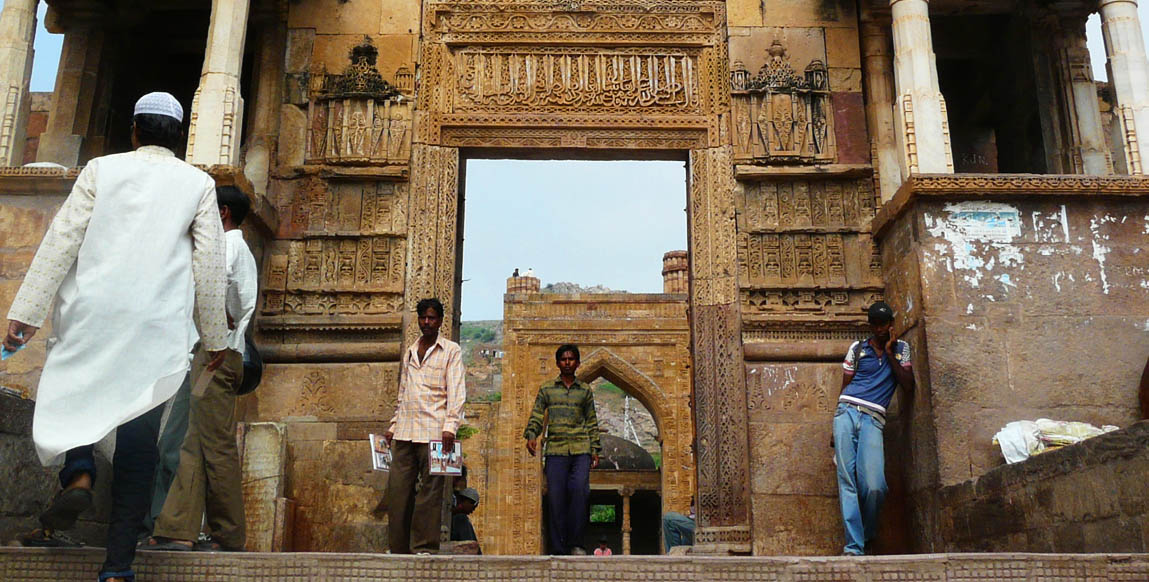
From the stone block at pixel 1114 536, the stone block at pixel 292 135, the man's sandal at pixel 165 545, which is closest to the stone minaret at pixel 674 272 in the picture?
the stone block at pixel 292 135

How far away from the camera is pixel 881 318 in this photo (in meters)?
6.16

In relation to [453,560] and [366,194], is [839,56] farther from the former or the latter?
[453,560]

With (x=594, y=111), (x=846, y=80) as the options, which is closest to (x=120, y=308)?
(x=594, y=111)

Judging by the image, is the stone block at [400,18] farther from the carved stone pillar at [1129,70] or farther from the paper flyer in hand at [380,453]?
the carved stone pillar at [1129,70]

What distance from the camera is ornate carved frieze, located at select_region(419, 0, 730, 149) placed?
838cm

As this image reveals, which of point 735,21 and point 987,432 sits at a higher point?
point 735,21

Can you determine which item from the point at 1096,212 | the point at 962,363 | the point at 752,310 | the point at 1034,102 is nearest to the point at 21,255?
the point at 752,310

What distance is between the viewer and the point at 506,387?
64.8 ft

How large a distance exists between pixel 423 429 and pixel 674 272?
67.5 ft

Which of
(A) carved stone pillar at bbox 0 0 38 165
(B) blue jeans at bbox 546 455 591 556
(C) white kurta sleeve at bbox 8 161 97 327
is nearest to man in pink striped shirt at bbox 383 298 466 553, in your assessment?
(B) blue jeans at bbox 546 455 591 556

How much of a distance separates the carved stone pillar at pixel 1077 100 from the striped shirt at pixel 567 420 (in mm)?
5226

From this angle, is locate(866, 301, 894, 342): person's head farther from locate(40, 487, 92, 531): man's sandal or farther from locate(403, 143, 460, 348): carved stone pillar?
locate(40, 487, 92, 531): man's sandal

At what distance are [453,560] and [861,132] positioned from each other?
5974 millimetres

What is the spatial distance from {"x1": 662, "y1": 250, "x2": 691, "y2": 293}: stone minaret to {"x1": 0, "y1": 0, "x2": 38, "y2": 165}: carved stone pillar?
62.1 feet
